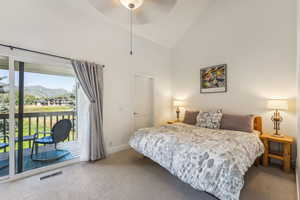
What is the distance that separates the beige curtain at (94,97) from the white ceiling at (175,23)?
4.32ft

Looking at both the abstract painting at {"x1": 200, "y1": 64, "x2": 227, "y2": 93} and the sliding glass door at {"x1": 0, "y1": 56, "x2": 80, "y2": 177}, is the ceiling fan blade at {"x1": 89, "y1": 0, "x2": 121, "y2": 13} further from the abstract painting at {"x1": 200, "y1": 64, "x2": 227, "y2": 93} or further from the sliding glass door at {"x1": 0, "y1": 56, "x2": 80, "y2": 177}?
the abstract painting at {"x1": 200, "y1": 64, "x2": 227, "y2": 93}

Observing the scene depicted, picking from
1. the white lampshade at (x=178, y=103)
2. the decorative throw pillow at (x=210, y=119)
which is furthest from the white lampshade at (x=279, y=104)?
the white lampshade at (x=178, y=103)

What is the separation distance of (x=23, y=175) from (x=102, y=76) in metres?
2.16

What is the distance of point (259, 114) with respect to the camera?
9.72 feet

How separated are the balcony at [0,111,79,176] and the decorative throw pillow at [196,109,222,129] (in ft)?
9.12

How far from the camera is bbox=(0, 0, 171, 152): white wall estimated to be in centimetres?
226

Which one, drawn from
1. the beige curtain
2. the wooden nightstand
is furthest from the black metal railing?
the wooden nightstand

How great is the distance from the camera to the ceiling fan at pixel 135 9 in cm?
150

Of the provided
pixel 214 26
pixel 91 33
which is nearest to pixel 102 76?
pixel 91 33

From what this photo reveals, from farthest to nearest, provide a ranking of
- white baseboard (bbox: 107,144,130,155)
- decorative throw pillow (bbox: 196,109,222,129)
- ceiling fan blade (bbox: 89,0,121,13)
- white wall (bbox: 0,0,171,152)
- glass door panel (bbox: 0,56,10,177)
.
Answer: white baseboard (bbox: 107,144,130,155) → decorative throw pillow (bbox: 196,109,222,129) → white wall (bbox: 0,0,171,152) → glass door panel (bbox: 0,56,10,177) → ceiling fan blade (bbox: 89,0,121,13)

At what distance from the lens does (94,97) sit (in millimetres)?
2900

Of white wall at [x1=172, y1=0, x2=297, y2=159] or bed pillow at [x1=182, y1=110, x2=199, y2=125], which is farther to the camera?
bed pillow at [x1=182, y1=110, x2=199, y2=125]

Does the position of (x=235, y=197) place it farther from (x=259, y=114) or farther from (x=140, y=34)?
(x=140, y=34)

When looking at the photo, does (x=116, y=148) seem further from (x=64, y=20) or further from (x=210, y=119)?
(x=64, y=20)
